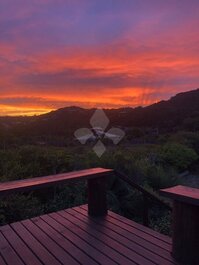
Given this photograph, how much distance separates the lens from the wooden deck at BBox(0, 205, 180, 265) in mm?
3006

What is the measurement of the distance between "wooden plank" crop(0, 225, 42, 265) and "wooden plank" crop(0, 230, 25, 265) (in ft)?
0.13

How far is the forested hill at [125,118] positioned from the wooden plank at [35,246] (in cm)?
1138

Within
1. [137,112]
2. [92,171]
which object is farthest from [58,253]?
[137,112]

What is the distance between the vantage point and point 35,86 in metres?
11.3

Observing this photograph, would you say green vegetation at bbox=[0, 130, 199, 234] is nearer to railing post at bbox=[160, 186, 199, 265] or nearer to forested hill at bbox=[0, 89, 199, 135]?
railing post at bbox=[160, 186, 199, 265]

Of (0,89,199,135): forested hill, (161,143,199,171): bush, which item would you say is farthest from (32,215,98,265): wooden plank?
(0,89,199,135): forested hill

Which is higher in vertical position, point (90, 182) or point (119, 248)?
point (90, 182)

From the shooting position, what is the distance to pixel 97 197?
168 inches

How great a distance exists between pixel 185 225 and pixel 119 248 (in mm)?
791

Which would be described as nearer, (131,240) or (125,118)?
(131,240)

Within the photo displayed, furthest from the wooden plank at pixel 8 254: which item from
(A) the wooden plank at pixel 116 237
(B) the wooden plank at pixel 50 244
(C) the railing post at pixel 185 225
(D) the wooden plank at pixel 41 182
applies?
(C) the railing post at pixel 185 225

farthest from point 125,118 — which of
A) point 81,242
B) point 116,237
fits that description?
point 81,242

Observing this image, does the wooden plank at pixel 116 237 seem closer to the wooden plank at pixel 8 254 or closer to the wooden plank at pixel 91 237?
the wooden plank at pixel 91 237

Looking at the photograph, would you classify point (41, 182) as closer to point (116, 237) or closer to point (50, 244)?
point (50, 244)
